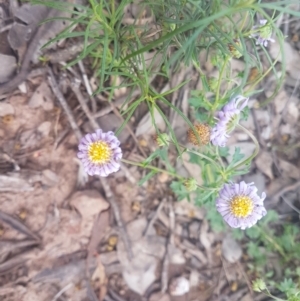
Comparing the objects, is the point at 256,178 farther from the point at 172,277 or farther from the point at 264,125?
the point at 172,277

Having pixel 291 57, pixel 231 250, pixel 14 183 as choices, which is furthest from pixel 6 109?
pixel 291 57

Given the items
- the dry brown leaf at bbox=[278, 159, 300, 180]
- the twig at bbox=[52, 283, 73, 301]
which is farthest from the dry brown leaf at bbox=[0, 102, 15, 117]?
the dry brown leaf at bbox=[278, 159, 300, 180]

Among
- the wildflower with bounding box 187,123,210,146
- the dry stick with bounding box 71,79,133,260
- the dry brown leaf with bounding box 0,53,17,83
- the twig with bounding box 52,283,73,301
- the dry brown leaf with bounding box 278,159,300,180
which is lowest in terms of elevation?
the dry brown leaf with bounding box 278,159,300,180

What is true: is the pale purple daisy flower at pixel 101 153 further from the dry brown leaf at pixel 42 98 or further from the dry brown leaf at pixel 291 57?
the dry brown leaf at pixel 291 57

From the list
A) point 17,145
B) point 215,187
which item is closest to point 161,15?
point 215,187

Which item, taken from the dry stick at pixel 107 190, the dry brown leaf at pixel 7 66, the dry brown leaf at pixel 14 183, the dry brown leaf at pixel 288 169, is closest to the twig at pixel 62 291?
the dry stick at pixel 107 190

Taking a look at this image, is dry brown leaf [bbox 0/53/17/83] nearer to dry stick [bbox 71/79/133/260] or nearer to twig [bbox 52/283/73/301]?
dry stick [bbox 71/79/133/260]

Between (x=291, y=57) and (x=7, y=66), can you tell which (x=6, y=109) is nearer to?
(x=7, y=66)
